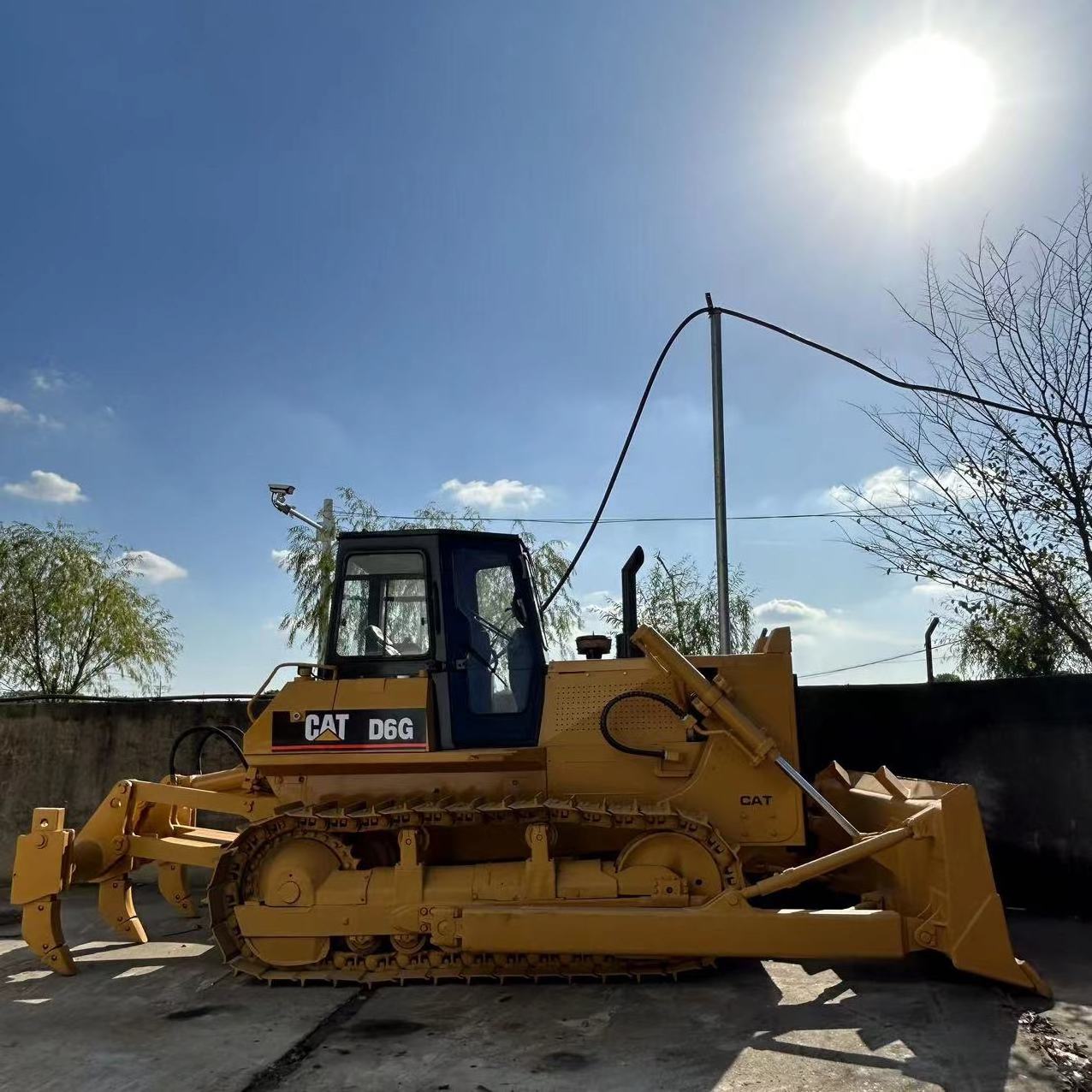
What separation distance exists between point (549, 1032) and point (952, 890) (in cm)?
241

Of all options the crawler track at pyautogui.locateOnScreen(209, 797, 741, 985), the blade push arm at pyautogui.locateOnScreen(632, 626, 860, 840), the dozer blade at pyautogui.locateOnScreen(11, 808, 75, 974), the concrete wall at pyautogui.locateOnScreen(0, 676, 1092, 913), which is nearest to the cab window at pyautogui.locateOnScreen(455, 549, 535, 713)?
the crawler track at pyautogui.locateOnScreen(209, 797, 741, 985)

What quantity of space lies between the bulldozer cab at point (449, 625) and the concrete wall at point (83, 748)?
14.4ft

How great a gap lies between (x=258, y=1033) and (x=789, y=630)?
163 inches

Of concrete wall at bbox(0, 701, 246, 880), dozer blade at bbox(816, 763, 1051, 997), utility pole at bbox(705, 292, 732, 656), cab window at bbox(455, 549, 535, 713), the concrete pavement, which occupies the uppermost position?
utility pole at bbox(705, 292, 732, 656)

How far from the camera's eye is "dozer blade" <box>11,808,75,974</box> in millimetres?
5875

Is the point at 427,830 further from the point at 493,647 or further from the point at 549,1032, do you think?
the point at 549,1032

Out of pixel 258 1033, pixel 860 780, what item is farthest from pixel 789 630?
pixel 258 1033

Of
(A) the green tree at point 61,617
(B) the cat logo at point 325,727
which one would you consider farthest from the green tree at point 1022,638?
(A) the green tree at point 61,617

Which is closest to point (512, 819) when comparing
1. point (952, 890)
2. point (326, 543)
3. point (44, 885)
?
point (952, 890)

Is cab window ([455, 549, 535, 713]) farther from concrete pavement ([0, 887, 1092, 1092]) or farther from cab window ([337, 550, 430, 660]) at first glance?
concrete pavement ([0, 887, 1092, 1092])

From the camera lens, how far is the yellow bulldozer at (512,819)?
5242 mm

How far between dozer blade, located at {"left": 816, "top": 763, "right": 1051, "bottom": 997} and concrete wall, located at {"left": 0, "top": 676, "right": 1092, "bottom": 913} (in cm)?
270

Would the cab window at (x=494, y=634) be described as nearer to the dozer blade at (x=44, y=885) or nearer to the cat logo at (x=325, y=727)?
the cat logo at (x=325, y=727)

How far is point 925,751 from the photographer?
8.24 metres
